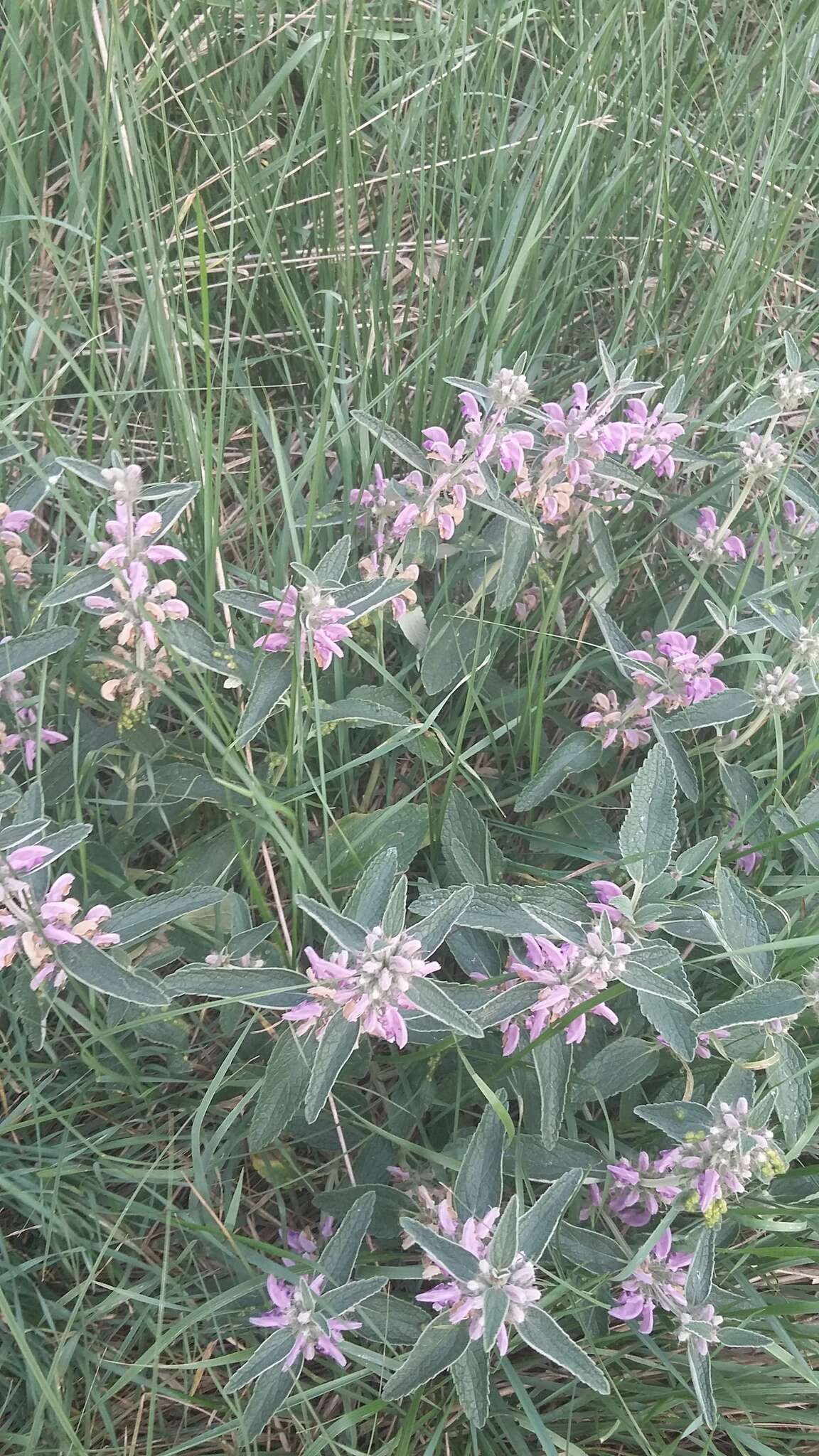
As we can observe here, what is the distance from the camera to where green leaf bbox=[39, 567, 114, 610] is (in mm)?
1310

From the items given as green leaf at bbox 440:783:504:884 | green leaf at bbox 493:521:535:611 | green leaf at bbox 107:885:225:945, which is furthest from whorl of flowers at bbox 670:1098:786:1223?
green leaf at bbox 493:521:535:611

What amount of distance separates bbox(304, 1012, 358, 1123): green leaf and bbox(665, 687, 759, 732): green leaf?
0.69 m

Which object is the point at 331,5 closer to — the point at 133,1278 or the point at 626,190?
the point at 626,190

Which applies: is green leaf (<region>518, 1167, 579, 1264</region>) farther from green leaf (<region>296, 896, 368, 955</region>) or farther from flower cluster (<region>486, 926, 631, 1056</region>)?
green leaf (<region>296, 896, 368, 955</region>)

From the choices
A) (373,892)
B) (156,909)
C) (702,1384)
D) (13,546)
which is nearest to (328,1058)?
(373,892)

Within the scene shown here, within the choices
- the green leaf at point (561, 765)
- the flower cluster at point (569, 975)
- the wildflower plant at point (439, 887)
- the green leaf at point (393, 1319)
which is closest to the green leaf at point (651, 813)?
the wildflower plant at point (439, 887)

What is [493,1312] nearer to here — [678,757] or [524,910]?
[524,910]

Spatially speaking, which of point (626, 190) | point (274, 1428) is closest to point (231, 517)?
point (626, 190)

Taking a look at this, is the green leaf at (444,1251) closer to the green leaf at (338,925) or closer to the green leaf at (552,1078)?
the green leaf at (552,1078)

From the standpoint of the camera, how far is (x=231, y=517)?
6.63 feet

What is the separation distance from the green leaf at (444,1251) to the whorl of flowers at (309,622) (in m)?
0.68

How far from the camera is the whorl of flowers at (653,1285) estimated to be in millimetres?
1336

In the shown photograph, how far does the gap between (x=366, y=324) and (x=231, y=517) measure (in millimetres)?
442

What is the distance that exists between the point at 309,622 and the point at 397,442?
38 centimetres
